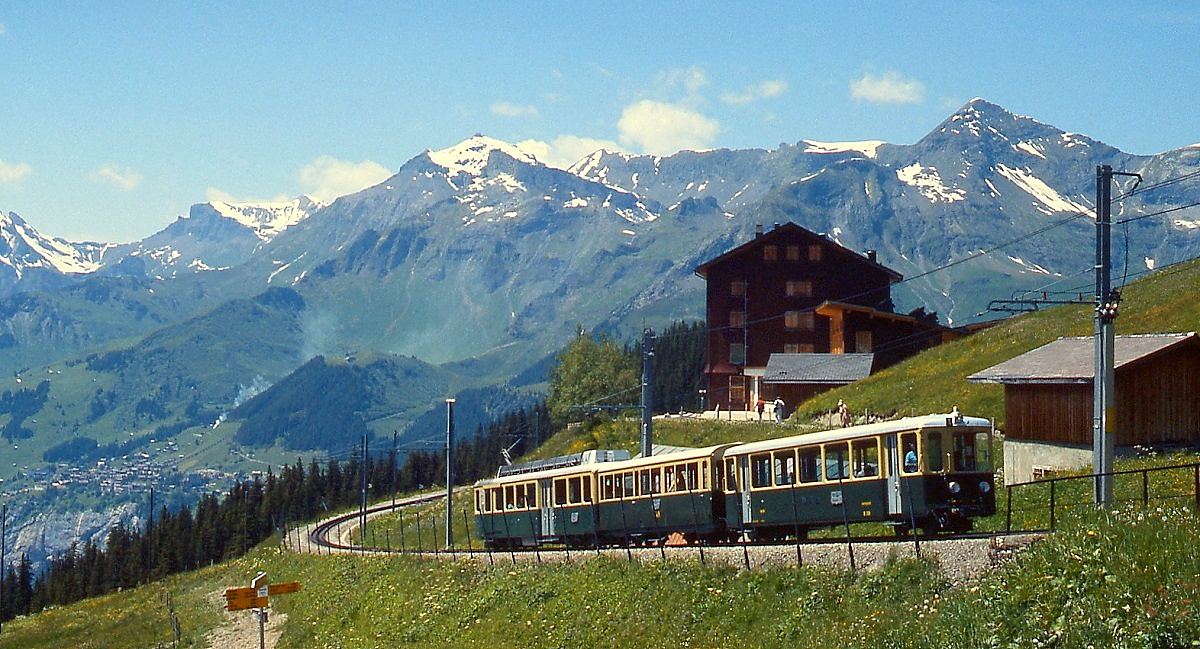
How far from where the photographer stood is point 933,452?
3341 cm

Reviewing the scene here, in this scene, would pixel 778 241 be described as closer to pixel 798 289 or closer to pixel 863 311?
pixel 798 289

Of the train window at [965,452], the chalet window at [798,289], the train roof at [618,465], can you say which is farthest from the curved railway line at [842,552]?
the chalet window at [798,289]

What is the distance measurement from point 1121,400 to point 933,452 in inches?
693

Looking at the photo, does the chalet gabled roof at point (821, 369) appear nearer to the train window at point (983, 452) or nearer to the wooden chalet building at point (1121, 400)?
the wooden chalet building at point (1121, 400)

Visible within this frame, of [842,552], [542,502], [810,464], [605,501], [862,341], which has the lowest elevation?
[542,502]

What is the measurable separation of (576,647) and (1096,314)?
14448mm

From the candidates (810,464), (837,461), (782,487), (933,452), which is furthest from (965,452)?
(782,487)

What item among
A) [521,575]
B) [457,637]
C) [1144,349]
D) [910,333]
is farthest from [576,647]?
[910,333]

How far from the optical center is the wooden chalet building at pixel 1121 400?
4759cm

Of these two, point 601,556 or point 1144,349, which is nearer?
point 601,556

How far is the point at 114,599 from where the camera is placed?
91375 millimetres

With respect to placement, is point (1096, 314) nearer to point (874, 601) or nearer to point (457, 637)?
point (874, 601)

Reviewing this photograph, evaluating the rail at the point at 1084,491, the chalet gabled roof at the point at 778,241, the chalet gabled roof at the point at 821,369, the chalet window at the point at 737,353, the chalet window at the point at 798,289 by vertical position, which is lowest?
the rail at the point at 1084,491

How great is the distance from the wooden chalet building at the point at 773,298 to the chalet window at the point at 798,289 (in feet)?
0.30
